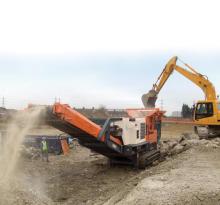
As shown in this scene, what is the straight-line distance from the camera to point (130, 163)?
13.7 m

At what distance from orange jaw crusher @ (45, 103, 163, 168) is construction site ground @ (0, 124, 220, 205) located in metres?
0.68

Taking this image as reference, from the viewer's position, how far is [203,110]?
18984 millimetres

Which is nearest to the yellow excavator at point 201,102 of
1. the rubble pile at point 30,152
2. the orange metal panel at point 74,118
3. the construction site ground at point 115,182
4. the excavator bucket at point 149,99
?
the excavator bucket at point 149,99

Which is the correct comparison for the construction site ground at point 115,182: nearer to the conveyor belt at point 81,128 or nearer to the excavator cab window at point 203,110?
the conveyor belt at point 81,128

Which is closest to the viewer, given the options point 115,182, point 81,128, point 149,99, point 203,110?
point 81,128

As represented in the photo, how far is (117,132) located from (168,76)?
8.75m

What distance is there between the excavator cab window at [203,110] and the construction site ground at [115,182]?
3.28 metres

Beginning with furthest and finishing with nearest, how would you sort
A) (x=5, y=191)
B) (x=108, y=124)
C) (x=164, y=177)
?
1. (x=108, y=124)
2. (x=164, y=177)
3. (x=5, y=191)

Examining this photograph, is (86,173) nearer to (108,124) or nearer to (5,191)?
(108,124)

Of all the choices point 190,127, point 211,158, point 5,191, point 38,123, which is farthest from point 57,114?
point 190,127

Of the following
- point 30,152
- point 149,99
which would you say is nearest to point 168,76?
point 149,99

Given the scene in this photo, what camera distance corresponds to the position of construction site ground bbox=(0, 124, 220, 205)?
25.9 feet

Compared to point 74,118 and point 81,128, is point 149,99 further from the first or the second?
point 74,118

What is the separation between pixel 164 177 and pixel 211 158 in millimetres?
3615
